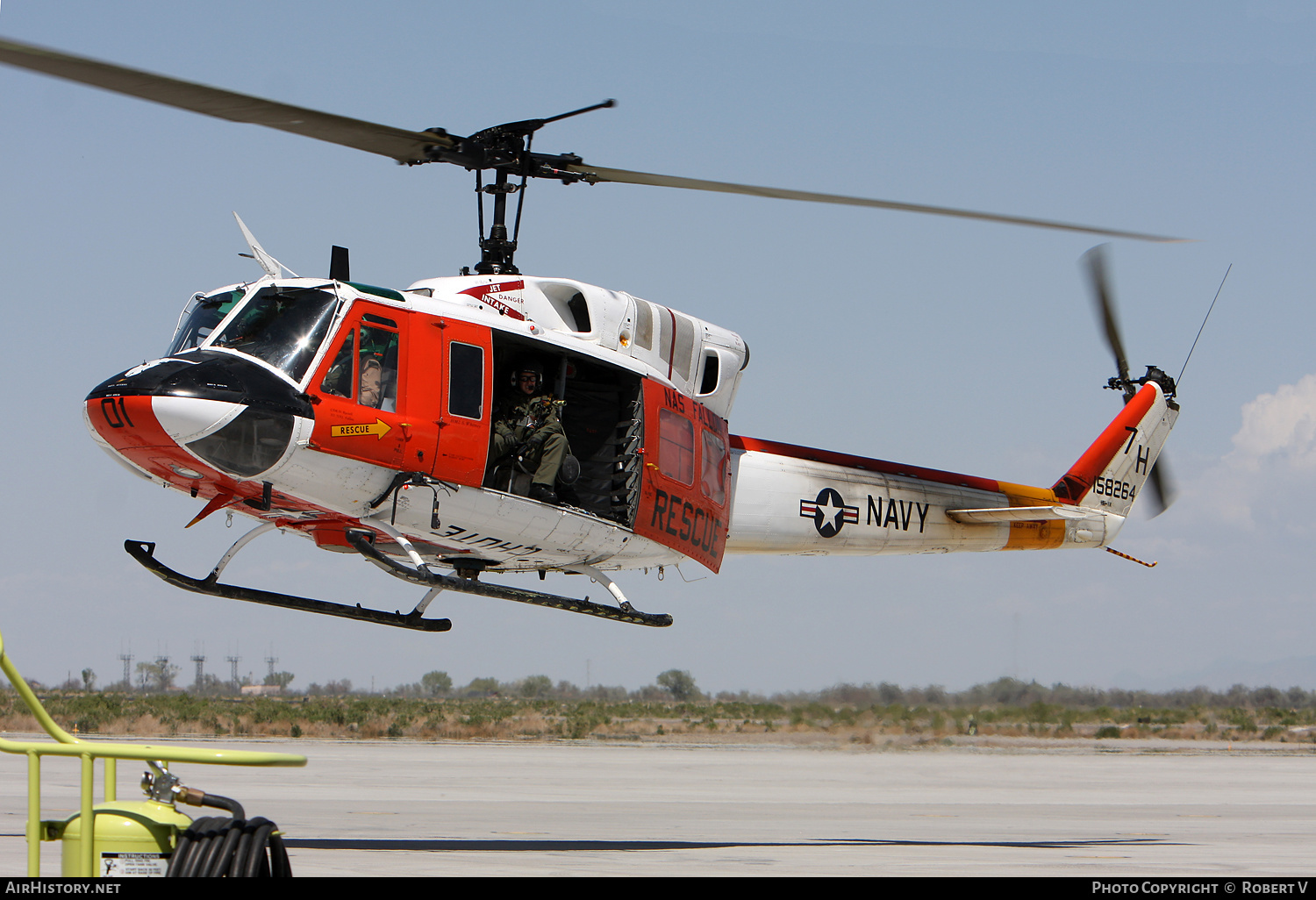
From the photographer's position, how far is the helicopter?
10812 millimetres

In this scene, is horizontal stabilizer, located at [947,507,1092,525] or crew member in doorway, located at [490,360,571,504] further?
horizontal stabilizer, located at [947,507,1092,525]

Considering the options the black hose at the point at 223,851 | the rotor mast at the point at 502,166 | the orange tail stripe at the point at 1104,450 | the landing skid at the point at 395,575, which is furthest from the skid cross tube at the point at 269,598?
the orange tail stripe at the point at 1104,450

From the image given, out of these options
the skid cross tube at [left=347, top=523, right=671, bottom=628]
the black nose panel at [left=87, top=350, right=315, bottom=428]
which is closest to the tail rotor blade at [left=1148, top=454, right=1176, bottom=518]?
the skid cross tube at [left=347, top=523, right=671, bottom=628]

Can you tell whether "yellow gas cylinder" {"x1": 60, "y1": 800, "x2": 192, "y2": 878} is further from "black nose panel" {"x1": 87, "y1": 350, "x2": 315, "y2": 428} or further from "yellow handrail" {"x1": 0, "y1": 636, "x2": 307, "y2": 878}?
"black nose panel" {"x1": 87, "y1": 350, "x2": 315, "y2": 428}

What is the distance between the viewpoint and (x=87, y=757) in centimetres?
587

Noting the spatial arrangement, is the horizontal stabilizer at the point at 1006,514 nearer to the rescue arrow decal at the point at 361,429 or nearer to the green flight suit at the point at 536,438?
the green flight suit at the point at 536,438

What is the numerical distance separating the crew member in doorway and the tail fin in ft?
32.5

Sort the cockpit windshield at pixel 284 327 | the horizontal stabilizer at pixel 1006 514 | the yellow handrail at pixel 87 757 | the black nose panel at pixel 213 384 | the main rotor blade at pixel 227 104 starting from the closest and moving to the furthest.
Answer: the yellow handrail at pixel 87 757, the main rotor blade at pixel 227 104, the black nose panel at pixel 213 384, the cockpit windshield at pixel 284 327, the horizontal stabilizer at pixel 1006 514

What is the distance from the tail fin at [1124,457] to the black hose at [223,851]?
15.7 meters

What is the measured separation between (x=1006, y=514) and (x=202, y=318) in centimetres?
1064

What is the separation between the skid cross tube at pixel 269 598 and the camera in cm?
1202

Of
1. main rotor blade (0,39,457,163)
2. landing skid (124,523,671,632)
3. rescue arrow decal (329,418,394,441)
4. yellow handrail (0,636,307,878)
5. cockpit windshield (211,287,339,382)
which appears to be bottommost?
yellow handrail (0,636,307,878)

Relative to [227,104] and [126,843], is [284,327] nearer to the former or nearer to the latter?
[227,104]

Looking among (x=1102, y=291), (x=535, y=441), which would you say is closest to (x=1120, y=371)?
(x=1102, y=291)
